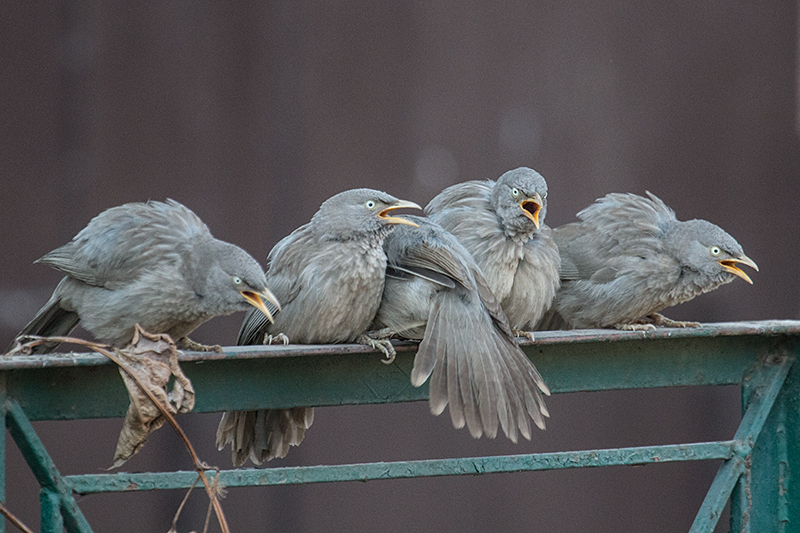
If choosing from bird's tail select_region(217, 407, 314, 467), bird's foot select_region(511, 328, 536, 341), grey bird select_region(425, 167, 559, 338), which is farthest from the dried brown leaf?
grey bird select_region(425, 167, 559, 338)

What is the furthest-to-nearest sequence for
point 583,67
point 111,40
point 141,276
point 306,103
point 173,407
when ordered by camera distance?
point 583,67 < point 306,103 < point 111,40 < point 141,276 < point 173,407

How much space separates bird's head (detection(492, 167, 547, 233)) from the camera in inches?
145

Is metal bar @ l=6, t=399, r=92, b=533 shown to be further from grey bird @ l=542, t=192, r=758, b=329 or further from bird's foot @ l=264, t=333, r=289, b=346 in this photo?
grey bird @ l=542, t=192, r=758, b=329

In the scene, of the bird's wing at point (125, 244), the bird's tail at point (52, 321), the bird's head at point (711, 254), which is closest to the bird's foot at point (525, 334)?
the bird's head at point (711, 254)

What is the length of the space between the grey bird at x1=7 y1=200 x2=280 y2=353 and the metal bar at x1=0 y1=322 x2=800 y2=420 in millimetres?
293

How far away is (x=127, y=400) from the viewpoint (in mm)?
2836

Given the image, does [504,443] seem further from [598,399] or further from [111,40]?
[111,40]

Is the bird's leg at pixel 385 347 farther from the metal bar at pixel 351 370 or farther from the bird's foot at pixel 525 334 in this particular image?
the bird's foot at pixel 525 334

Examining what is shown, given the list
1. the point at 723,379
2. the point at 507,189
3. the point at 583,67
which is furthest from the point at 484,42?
the point at 723,379

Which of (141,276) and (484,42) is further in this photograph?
(484,42)

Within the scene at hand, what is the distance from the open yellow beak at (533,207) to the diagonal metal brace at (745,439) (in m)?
1.00

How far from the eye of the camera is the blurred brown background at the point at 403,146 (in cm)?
453

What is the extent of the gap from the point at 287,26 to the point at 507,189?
1727 mm

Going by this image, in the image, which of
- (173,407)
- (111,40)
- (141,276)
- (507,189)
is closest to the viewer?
(173,407)
